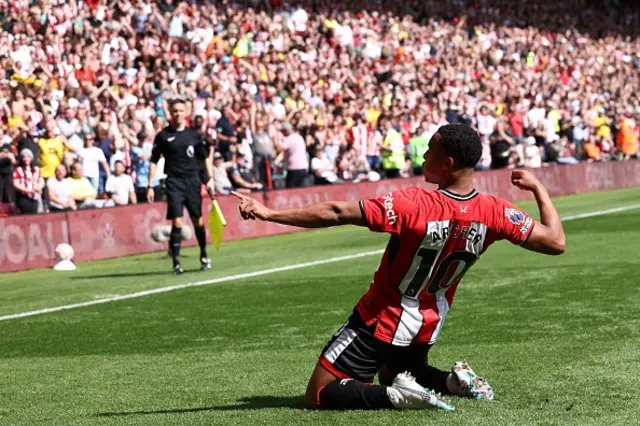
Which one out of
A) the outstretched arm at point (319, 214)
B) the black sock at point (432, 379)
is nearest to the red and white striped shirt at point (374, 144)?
the black sock at point (432, 379)

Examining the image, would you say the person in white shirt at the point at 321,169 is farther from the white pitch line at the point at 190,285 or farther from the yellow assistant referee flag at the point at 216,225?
the yellow assistant referee flag at the point at 216,225

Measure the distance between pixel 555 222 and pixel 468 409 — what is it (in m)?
1.13

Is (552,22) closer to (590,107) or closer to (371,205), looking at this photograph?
(590,107)

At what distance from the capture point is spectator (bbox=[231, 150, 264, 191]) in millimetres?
25031

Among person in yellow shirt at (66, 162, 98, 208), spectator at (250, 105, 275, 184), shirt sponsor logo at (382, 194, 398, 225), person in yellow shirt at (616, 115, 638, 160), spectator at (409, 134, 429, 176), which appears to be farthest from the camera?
person in yellow shirt at (616, 115, 638, 160)

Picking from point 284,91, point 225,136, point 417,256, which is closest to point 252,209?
point 417,256

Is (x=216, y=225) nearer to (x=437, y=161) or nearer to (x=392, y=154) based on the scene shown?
(x=437, y=161)

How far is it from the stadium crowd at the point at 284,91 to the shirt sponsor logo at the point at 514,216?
11598mm

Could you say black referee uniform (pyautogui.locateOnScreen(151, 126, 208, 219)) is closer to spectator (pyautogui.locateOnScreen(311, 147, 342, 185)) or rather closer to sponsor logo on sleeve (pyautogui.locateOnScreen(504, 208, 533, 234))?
spectator (pyautogui.locateOnScreen(311, 147, 342, 185))

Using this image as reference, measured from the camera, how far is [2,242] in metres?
19.0

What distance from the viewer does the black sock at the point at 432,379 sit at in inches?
289

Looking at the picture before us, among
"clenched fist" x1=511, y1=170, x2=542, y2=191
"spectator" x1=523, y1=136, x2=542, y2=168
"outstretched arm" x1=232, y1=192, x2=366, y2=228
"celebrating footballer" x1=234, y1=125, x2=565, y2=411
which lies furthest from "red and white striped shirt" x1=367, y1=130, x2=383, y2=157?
"outstretched arm" x1=232, y1=192, x2=366, y2=228

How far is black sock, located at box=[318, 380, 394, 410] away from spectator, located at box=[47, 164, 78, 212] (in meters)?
14.3

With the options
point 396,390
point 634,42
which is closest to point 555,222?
point 396,390
